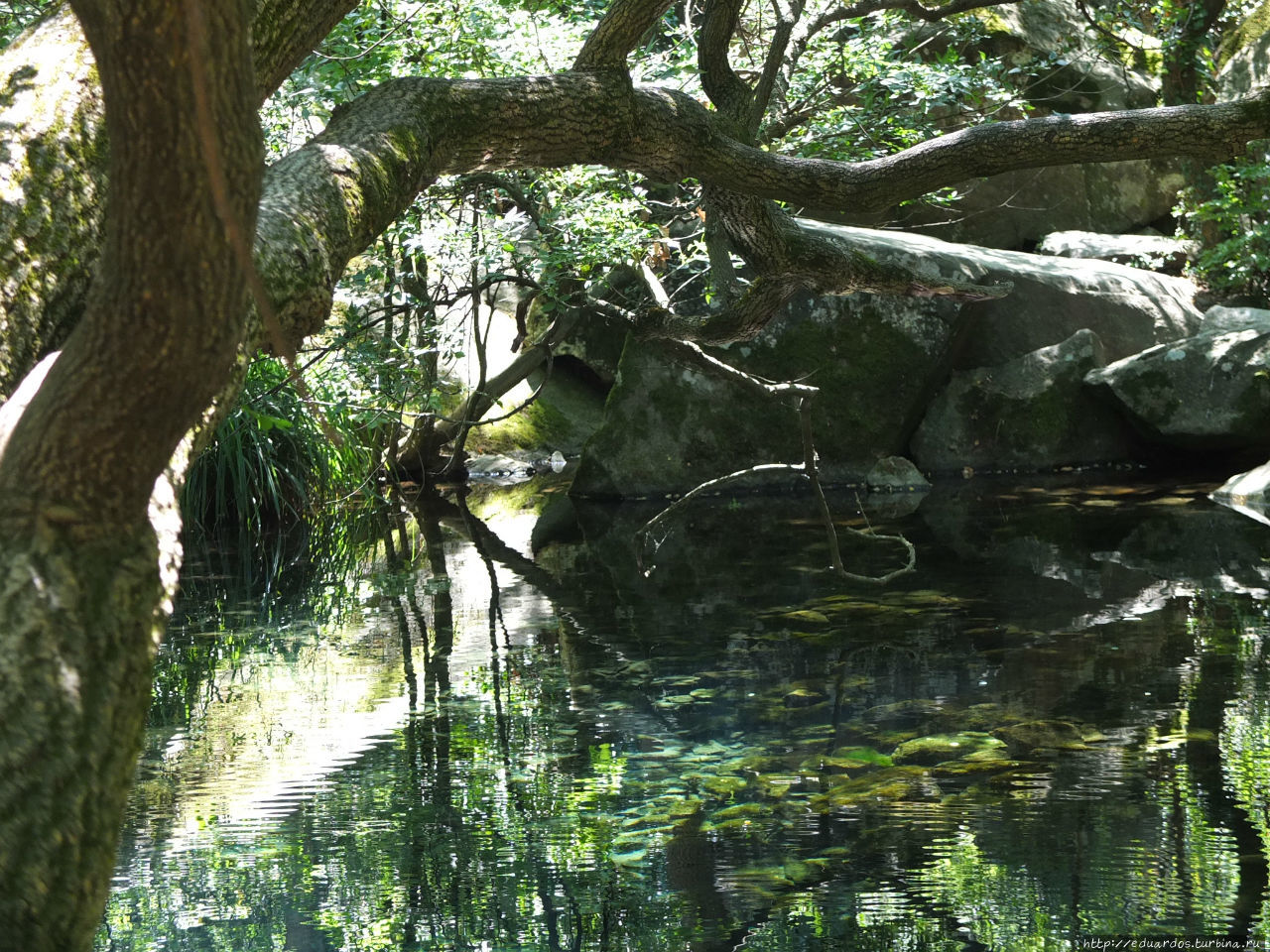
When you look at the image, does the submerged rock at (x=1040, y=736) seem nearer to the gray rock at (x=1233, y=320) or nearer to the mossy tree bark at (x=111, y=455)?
the mossy tree bark at (x=111, y=455)

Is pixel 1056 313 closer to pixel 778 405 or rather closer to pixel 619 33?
pixel 778 405

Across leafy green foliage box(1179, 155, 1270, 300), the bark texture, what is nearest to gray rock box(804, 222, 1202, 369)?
leafy green foliage box(1179, 155, 1270, 300)

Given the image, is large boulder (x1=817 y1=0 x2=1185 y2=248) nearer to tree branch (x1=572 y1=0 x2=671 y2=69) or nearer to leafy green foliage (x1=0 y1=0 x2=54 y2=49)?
leafy green foliage (x1=0 y1=0 x2=54 y2=49)

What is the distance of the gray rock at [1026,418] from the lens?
10.3m

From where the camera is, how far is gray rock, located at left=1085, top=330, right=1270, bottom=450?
923 cm

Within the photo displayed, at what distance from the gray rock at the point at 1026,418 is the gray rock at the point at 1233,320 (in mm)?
882

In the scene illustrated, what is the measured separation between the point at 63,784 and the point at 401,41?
5.88 meters

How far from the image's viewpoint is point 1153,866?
2.87 metres

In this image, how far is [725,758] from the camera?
3.82m

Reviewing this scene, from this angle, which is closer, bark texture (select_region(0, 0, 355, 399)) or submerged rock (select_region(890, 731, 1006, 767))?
bark texture (select_region(0, 0, 355, 399))

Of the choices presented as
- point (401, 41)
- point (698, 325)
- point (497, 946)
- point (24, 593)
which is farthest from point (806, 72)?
point (24, 593)

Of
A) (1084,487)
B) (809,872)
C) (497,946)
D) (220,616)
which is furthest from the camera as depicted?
(1084,487)

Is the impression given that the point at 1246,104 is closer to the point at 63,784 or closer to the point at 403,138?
the point at 403,138

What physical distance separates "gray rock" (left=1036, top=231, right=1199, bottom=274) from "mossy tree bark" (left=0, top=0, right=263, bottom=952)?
40.5 feet
